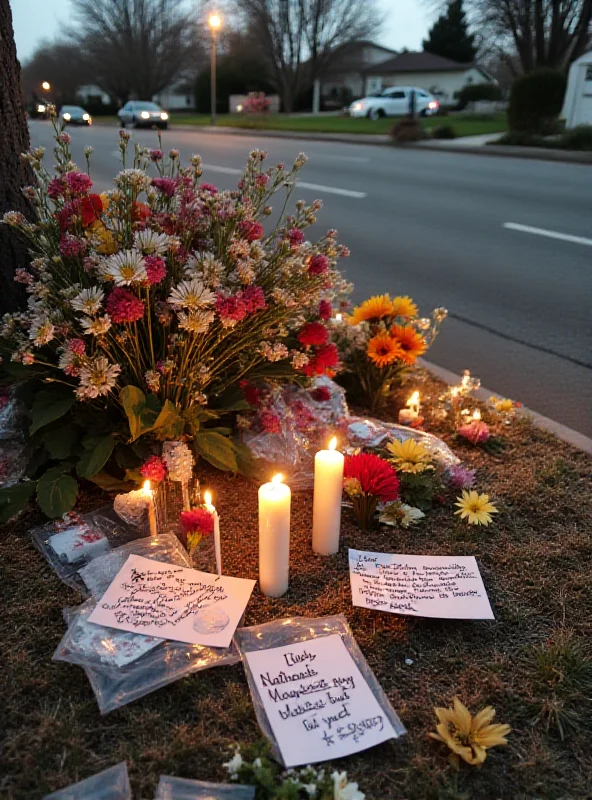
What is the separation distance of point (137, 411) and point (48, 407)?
0.36 m

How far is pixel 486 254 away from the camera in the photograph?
23.1 feet

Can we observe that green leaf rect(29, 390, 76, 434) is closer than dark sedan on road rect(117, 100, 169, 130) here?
Yes

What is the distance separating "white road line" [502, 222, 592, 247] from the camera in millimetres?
7547

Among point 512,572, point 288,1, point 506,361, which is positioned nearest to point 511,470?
point 512,572

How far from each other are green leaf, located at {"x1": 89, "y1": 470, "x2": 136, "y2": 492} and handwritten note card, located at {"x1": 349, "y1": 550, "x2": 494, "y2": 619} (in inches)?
34.6

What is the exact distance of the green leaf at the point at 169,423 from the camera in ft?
7.50

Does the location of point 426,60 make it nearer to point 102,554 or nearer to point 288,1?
point 288,1

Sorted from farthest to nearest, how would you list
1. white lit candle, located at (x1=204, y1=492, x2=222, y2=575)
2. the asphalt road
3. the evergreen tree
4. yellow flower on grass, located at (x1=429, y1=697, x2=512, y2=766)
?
the evergreen tree
the asphalt road
white lit candle, located at (x1=204, y1=492, x2=222, y2=575)
yellow flower on grass, located at (x1=429, y1=697, x2=512, y2=766)

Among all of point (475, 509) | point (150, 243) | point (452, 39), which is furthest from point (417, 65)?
point (150, 243)

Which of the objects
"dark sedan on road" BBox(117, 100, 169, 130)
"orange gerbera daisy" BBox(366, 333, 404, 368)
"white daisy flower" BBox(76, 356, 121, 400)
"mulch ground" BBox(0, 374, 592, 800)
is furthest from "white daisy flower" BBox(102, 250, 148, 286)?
"dark sedan on road" BBox(117, 100, 169, 130)

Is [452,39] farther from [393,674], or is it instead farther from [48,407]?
[393,674]

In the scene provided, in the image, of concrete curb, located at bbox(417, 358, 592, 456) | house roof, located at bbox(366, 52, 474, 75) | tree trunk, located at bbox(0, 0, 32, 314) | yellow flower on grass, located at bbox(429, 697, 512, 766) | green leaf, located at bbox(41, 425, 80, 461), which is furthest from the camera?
house roof, located at bbox(366, 52, 474, 75)

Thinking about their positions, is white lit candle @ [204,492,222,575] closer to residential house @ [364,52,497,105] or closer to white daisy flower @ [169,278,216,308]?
white daisy flower @ [169,278,216,308]

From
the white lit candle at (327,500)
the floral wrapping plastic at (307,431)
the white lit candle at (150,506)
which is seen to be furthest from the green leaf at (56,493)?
the white lit candle at (327,500)
